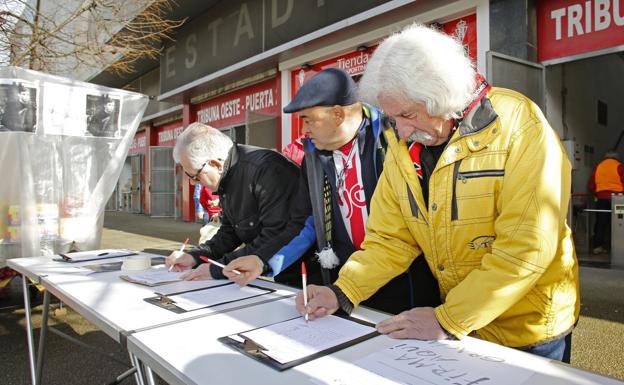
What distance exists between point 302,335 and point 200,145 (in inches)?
43.7

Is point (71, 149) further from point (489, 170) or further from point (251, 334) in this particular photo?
point (489, 170)

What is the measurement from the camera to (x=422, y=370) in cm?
87

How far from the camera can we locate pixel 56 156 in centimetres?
320

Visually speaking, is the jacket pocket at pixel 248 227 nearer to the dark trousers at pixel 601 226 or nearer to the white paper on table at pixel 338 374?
the white paper on table at pixel 338 374

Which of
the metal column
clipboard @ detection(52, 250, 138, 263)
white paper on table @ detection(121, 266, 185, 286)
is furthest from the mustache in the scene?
the metal column

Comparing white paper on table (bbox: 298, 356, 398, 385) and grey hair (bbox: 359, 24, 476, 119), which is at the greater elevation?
grey hair (bbox: 359, 24, 476, 119)

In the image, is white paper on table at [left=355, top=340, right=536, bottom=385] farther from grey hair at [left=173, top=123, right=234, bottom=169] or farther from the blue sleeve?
grey hair at [left=173, top=123, right=234, bottom=169]

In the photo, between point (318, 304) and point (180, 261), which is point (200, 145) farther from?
point (318, 304)

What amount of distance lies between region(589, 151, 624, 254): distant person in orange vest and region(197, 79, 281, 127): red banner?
5609 mm

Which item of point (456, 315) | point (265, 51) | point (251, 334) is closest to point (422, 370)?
point (456, 315)

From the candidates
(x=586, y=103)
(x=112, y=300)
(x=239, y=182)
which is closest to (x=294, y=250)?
(x=239, y=182)

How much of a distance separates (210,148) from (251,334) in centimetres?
105

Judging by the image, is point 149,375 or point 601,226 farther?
point 601,226

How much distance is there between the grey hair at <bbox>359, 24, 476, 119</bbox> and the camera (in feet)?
3.40
